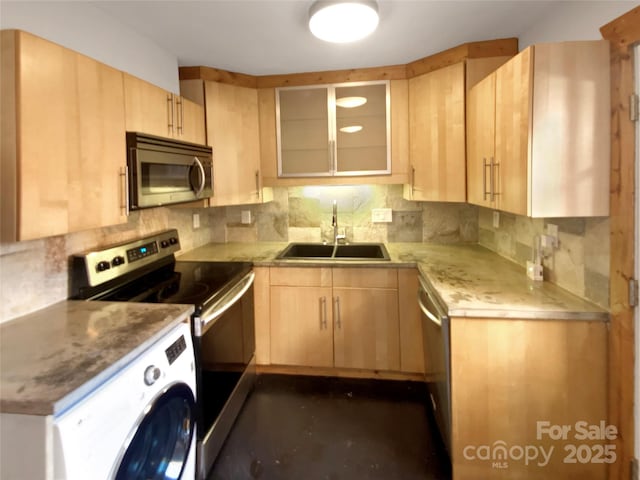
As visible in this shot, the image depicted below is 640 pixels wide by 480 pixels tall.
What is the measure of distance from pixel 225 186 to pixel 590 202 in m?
2.13

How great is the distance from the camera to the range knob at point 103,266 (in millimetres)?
1737

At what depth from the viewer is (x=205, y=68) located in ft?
8.31

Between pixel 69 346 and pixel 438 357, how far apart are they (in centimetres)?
155

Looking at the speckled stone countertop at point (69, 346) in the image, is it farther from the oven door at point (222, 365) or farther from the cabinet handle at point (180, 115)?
the cabinet handle at point (180, 115)

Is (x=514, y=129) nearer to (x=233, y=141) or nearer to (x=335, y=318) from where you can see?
(x=335, y=318)

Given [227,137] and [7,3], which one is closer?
[7,3]

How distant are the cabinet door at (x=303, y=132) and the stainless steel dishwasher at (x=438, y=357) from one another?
1.25 metres

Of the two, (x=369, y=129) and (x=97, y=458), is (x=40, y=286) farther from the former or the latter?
(x=369, y=129)

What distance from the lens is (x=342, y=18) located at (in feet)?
5.72

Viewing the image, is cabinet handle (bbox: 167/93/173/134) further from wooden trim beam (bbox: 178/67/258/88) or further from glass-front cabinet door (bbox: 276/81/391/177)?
glass-front cabinet door (bbox: 276/81/391/177)

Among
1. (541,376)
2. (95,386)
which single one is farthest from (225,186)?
(541,376)

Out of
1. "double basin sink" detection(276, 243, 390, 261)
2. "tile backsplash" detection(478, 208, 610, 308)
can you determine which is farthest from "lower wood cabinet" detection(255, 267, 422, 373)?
"tile backsplash" detection(478, 208, 610, 308)

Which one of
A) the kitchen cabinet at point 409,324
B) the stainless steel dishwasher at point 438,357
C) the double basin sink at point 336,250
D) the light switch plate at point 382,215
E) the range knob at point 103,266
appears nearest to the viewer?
the stainless steel dishwasher at point 438,357

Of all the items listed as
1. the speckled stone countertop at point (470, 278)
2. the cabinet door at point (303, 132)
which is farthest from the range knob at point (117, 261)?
the cabinet door at point (303, 132)
